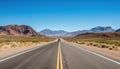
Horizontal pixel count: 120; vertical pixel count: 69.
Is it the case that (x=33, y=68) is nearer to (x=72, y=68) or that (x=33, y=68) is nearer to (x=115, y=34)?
(x=72, y=68)

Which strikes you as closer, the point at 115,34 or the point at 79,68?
the point at 79,68

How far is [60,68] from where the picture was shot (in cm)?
1148

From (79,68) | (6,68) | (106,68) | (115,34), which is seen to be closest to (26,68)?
(6,68)

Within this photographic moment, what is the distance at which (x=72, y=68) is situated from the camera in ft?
37.6

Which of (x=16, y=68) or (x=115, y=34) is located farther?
(x=115, y=34)

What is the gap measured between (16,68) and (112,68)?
5.20 meters

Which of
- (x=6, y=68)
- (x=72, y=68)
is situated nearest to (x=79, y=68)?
(x=72, y=68)

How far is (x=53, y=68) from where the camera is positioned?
11.6m

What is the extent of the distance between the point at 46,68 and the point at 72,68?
1.43 m

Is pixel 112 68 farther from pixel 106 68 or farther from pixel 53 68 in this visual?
pixel 53 68

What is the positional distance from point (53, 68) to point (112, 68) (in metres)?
3.19

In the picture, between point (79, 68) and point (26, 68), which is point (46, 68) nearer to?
point (26, 68)

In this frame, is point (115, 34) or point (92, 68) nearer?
point (92, 68)

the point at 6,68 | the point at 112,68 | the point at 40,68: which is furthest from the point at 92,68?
the point at 6,68
